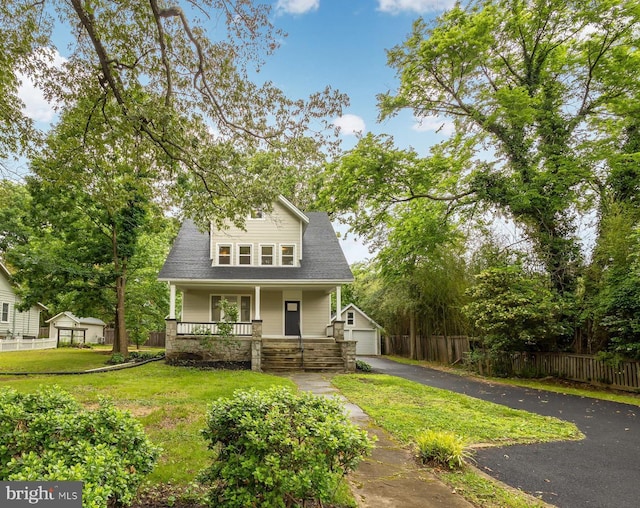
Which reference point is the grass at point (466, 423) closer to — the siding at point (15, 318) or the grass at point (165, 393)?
the grass at point (165, 393)

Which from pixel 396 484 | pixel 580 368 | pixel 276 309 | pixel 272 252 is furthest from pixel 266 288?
pixel 396 484

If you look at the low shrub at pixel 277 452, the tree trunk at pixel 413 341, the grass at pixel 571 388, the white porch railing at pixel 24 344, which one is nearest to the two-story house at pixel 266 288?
the grass at pixel 571 388

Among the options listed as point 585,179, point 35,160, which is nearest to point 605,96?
point 585,179

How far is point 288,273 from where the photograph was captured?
1697cm

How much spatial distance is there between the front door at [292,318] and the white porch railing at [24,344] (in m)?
16.3

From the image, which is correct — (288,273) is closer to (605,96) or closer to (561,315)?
(561,315)

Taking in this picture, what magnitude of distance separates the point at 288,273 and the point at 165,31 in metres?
11.2

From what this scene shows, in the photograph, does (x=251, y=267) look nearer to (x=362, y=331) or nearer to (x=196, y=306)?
(x=196, y=306)

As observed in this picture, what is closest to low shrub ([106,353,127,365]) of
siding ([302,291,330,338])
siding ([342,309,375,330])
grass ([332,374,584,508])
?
siding ([302,291,330,338])

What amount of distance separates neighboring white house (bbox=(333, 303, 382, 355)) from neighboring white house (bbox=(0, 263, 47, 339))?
1988 cm

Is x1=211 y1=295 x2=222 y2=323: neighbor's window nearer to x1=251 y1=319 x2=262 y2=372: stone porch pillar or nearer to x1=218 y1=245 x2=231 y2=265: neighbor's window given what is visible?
x1=218 y1=245 x2=231 y2=265: neighbor's window

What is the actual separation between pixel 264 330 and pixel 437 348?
9.24 m

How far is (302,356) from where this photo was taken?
49.4 ft

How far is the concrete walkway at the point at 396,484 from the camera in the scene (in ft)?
11.7
